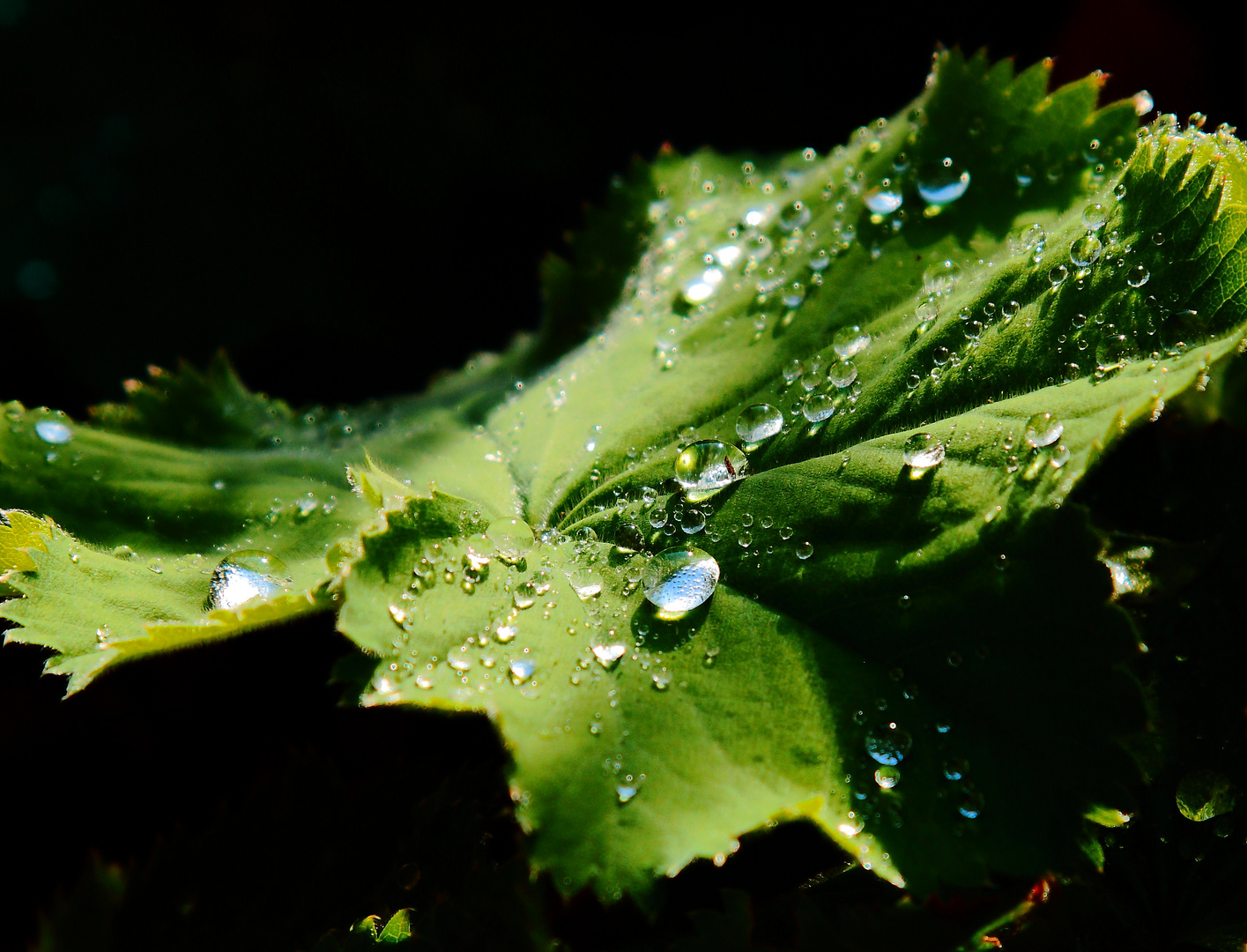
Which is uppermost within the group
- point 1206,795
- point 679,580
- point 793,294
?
point 793,294

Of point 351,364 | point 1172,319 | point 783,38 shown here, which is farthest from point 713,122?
point 1172,319

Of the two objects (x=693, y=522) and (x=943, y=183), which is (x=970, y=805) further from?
(x=943, y=183)

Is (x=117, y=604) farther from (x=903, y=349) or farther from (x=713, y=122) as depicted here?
(x=713, y=122)

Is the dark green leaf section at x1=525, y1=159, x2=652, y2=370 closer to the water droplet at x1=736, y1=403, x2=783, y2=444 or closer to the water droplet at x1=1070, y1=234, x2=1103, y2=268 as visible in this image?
the water droplet at x1=736, y1=403, x2=783, y2=444

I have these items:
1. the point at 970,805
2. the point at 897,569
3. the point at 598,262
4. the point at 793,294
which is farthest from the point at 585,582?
the point at 598,262

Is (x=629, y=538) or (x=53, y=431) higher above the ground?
(x=53, y=431)

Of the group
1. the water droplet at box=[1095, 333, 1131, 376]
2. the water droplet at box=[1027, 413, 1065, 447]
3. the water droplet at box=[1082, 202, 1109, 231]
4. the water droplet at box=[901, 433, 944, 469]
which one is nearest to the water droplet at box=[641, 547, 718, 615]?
the water droplet at box=[901, 433, 944, 469]

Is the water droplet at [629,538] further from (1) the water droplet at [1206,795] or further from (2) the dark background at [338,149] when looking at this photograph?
(2) the dark background at [338,149]

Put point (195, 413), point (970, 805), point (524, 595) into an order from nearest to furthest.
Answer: point (970, 805), point (524, 595), point (195, 413)
